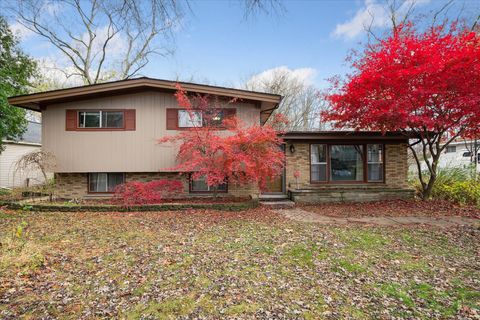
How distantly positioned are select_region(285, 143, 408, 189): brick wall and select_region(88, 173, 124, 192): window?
6944 mm

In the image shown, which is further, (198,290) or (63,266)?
(63,266)

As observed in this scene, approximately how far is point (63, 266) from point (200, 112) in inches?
264

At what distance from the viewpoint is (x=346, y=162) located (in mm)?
11180

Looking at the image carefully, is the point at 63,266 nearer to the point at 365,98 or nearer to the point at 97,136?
the point at 97,136

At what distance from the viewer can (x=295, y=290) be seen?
348cm

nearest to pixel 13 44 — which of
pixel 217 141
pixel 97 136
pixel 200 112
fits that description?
pixel 97 136

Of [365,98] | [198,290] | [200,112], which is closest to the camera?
[198,290]

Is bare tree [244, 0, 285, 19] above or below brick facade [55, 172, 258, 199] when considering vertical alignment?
above

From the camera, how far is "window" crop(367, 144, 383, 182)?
1114 centimetres

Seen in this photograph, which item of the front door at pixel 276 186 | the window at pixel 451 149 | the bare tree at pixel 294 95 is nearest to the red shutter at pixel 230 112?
the front door at pixel 276 186

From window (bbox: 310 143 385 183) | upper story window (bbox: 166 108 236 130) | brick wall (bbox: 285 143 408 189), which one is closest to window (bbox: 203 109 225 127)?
upper story window (bbox: 166 108 236 130)

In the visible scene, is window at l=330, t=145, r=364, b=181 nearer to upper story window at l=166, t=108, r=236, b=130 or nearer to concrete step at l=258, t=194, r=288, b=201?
concrete step at l=258, t=194, r=288, b=201

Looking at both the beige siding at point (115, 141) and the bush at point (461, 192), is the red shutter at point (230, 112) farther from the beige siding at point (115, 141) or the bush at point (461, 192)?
the bush at point (461, 192)

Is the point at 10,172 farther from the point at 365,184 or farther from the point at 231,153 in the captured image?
the point at 365,184
